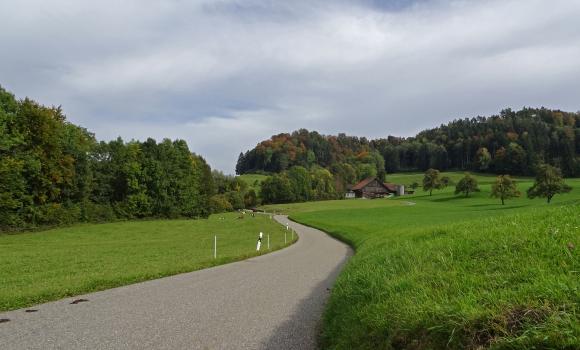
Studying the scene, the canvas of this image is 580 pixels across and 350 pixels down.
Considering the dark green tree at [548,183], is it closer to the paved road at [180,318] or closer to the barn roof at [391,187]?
the paved road at [180,318]

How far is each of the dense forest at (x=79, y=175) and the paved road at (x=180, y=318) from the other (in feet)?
123

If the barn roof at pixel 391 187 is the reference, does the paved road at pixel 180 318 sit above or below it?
below

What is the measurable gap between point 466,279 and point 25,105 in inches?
2099

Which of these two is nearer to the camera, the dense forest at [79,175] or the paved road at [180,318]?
the paved road at [180,318]

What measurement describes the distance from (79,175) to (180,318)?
53.6m

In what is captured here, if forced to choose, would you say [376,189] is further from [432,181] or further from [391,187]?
[432,181]

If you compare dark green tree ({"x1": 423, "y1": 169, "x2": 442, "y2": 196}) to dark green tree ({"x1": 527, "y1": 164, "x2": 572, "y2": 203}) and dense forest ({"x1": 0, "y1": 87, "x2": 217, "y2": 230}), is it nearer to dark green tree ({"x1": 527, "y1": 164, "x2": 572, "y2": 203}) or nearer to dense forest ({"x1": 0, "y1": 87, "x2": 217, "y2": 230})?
dark green tree ({"x1": 527, "y1": 164, "x2": 572, "y2": 203})

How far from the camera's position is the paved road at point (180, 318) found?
736 centimetres

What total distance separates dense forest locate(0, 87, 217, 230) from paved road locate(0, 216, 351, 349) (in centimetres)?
3752

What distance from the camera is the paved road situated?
7.36 metres

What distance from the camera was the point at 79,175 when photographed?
56.4 m

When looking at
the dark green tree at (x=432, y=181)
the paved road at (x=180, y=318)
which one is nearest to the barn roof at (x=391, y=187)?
the dark green tree at (x=432, y=181)

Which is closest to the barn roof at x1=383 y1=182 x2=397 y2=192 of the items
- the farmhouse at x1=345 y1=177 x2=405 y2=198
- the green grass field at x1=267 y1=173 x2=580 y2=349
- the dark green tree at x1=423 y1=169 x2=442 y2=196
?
the farmhouse at x1=345 y1=177 x2=405 y2=198

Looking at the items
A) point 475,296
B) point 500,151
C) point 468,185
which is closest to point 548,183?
point 468,185
